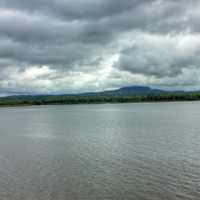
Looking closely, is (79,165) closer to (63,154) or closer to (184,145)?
(63,154)

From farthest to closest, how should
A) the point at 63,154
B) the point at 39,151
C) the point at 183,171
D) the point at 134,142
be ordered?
the point at 134,142 < the point at 39,151 < the point at 63,154 < the point at 183,171

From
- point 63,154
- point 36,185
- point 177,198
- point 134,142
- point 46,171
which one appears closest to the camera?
point 177,198

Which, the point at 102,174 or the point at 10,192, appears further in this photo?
the point at 102,174

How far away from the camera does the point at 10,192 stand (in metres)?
18.9

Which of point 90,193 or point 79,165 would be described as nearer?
point 90,193

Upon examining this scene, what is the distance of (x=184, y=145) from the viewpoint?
110ft

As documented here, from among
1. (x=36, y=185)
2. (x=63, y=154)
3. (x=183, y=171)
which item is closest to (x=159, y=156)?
(x=183, y=171)

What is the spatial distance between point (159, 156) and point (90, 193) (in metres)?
12.1

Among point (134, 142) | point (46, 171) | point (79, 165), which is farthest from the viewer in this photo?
point (134, 142)

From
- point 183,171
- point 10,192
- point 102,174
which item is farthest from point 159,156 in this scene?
point 10,192

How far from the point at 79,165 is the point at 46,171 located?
11.1 feet

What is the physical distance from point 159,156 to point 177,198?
453 inches

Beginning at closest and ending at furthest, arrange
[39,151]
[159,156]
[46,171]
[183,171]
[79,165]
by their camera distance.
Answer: [183,171], [46,171], [79,165], [159,156], [39,151]

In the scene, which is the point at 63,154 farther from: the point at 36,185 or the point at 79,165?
the point at 36,185
